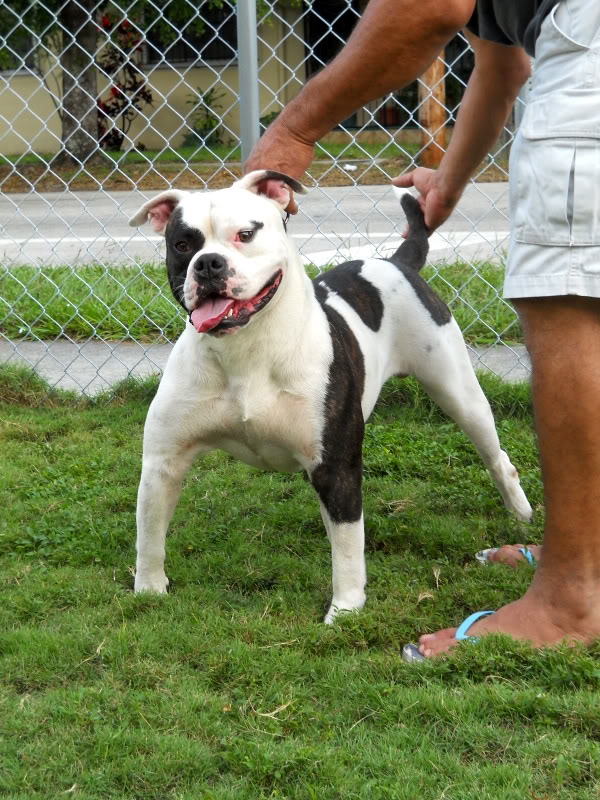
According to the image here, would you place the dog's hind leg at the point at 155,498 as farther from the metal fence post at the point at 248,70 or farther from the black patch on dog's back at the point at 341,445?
the metal fence post at the point at 248,70

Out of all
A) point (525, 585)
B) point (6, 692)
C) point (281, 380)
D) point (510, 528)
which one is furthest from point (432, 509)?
point (6, 692)

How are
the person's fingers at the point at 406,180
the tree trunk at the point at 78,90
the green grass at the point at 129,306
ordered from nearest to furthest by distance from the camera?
the person's fingers at the point at 406,180 → the green grass at the point at 129,306 → the tree trunk at the point at 78,90

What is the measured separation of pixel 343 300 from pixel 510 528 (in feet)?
3.41

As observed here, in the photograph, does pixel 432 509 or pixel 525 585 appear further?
pixel 432 509

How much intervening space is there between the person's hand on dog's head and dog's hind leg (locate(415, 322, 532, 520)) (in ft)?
3.25

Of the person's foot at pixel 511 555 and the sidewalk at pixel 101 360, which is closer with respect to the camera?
the person's foot at pixel 511 555

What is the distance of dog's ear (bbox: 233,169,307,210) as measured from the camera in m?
2.81

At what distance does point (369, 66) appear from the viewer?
8.13 feet

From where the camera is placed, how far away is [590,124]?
233 cm

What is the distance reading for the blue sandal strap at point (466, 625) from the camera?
2764mm

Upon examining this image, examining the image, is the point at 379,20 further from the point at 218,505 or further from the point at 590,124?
the point at 218,505

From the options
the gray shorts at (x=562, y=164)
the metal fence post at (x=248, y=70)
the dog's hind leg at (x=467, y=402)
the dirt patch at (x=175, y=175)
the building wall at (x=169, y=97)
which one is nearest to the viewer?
the gray shorts at (x=562, y=164)

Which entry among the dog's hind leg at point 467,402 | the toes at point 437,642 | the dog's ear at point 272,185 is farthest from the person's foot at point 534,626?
the dog's ear at point 272,185

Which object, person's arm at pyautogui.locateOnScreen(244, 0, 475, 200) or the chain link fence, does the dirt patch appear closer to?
the chain link fence
